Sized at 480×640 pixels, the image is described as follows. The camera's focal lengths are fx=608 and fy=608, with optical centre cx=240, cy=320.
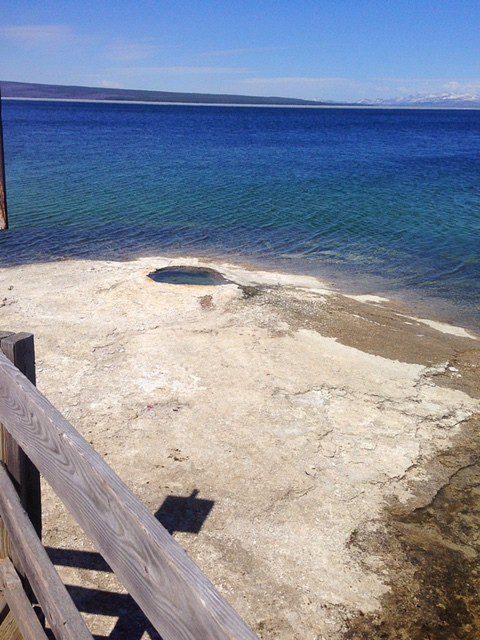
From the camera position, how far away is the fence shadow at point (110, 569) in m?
4.14

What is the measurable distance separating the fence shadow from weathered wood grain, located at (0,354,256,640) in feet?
7.67

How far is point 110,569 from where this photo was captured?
4.68 m

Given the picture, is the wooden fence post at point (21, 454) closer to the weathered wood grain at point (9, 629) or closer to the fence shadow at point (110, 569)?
the weathered wood grain at point (9, 629)

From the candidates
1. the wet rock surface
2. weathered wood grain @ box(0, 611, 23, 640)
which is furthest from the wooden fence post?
the wet rock surface

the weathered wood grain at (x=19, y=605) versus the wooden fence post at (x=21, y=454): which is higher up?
the wooden fence post at (x=21, y=454)

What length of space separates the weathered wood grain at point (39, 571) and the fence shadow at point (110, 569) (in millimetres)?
1649

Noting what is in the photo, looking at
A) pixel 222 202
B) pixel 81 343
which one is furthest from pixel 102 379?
pixel 222 202

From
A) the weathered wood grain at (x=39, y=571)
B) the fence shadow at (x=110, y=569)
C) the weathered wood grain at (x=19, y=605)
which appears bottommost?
the fence shadow at (x=110, y=569)

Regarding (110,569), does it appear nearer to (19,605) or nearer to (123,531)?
(19,605)

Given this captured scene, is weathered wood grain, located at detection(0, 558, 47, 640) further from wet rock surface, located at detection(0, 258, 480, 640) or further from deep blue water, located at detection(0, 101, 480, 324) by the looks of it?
deep blue water, located at detection(0, 101, 480, 324)

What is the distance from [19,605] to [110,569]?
2.02 meters

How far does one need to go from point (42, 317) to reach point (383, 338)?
5519mm

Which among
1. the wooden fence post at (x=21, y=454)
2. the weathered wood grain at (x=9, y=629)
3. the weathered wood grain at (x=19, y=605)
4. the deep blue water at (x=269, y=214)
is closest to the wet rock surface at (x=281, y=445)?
the weathered wood grain at (x=9, y=629)

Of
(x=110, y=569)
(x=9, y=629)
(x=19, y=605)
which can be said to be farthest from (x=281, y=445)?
(x=19, y=605)
